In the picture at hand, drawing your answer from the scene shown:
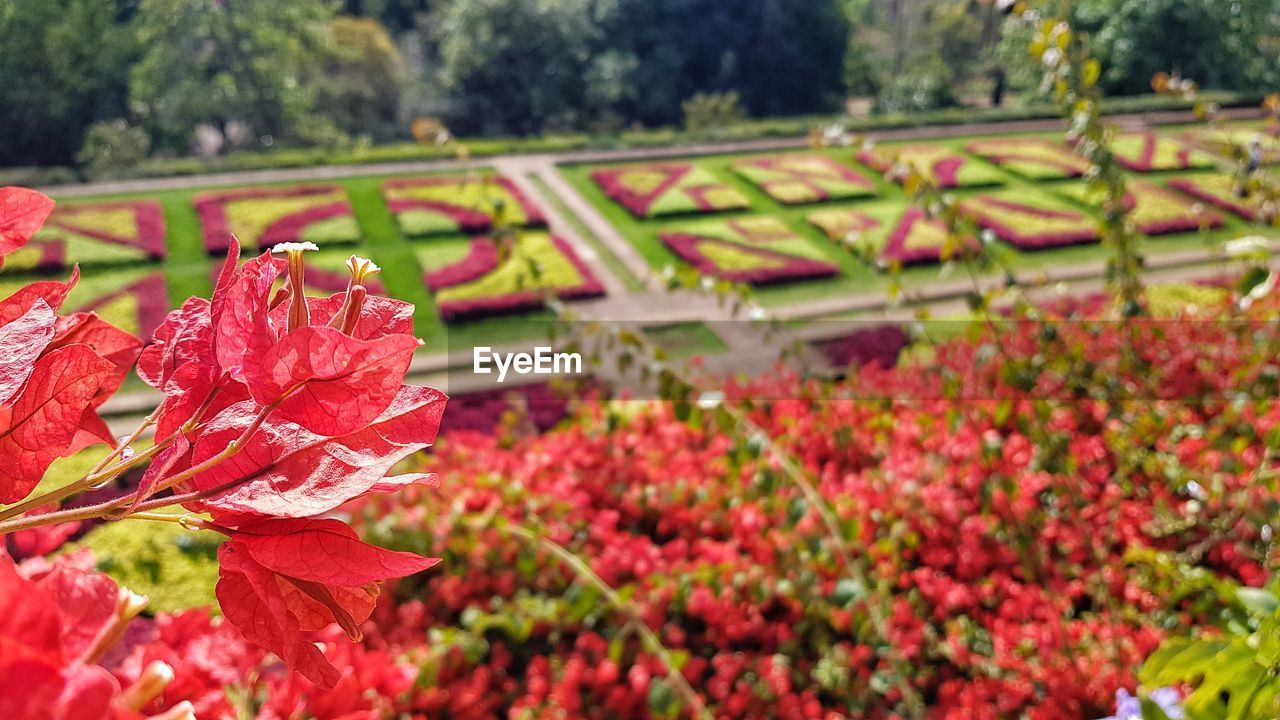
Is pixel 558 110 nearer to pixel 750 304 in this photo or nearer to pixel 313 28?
pixel 313 28

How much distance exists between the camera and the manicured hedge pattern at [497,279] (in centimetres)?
461

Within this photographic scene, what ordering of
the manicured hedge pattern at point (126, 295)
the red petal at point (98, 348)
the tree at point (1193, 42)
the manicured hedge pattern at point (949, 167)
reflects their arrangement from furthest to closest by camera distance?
the manicured hedge pattern at point (949, 167)
the tree at point (1193, 42)
the manicured hedge pattern at point (126, 295)
the red petal at point (98, 348)

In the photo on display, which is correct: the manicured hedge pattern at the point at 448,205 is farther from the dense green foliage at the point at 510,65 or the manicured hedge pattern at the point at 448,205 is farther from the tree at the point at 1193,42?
the tree at the point at 1193,42

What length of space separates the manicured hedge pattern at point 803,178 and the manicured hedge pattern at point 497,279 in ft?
5.91

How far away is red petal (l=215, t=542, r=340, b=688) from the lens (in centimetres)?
19

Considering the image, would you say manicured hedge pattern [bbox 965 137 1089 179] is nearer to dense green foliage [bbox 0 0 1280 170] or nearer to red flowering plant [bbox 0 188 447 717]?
dense green foliage [bbox 0 0 1280 170]

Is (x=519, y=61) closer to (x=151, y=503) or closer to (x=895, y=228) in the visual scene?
(x=895, y=228)

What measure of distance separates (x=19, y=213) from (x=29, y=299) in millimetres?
23

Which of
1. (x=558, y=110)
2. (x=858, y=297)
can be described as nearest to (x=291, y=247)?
(x=858, y=297)

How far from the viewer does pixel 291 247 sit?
0.62 ft

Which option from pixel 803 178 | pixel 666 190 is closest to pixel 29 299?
pixel 666 190

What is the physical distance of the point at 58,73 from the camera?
4938mm

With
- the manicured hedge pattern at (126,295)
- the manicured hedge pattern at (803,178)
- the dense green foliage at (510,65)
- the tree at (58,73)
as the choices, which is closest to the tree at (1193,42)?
the dense green foliage at (510,65)

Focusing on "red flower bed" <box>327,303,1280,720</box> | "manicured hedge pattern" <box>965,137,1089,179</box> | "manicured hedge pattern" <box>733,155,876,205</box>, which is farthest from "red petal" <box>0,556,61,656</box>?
"manicured hedge pattern" <box>965,137,1089,179</box>
